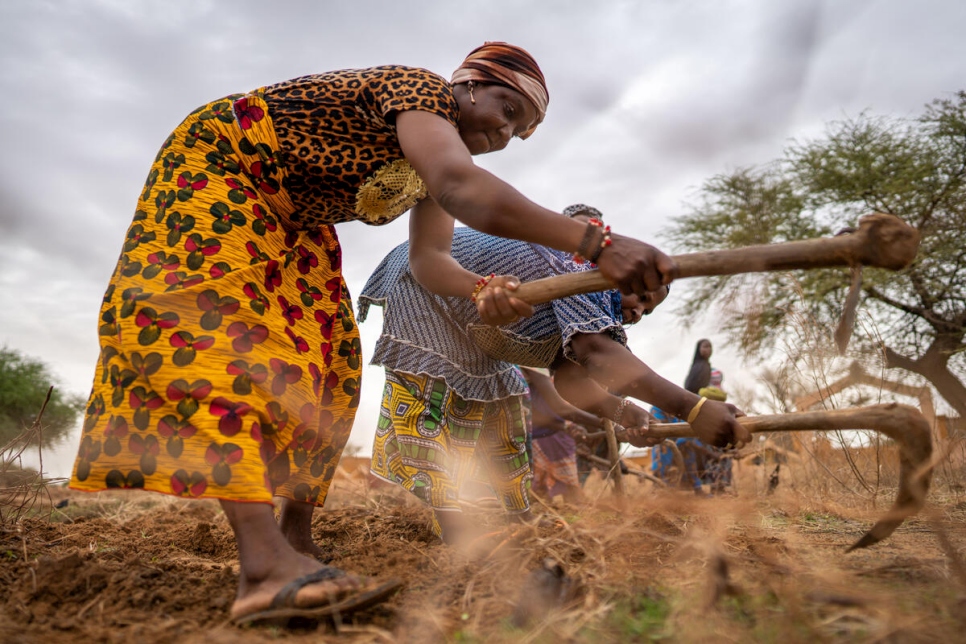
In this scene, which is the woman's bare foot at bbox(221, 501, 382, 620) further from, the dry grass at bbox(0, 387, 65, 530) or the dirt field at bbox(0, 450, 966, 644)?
the dry grass at bbox(0, 387, 65, 530)

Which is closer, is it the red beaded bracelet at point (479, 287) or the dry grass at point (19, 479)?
the red beaded bracelet at point (479, 287)

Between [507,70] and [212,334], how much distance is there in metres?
1.28

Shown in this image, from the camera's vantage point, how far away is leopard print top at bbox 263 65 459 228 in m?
1.96

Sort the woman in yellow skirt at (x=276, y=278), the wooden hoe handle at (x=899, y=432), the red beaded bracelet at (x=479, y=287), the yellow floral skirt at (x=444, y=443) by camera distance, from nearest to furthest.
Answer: the woman in yellow skirt at (x=276, y=278) < the wooden hoe handle at (x=899, y=432) < the red beaded bracelet at (x=479, y=287) < the yellow floral skirt at (x=444, y=443)

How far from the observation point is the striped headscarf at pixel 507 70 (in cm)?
226

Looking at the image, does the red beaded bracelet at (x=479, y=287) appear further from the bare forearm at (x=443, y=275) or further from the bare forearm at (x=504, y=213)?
the bare forearm at (x=504, y=213)

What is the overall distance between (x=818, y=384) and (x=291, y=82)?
10.3 feet

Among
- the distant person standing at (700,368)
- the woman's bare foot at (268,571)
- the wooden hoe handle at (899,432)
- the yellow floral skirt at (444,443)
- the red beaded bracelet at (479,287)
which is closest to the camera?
the woman's bare foot at (268,571)

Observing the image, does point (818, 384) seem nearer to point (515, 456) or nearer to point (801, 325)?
point (801, 325)

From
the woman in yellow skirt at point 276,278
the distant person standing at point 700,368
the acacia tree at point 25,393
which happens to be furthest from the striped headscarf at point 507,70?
the acacia tree at point 25,393

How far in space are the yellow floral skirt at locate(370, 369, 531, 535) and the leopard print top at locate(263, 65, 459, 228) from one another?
1071mm

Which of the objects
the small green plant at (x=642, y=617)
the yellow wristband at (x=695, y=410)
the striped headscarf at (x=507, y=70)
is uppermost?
the striped headscarf at (x=507, y=70)

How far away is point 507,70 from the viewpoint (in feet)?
7.41

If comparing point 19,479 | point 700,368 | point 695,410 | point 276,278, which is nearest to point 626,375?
point 695,410
